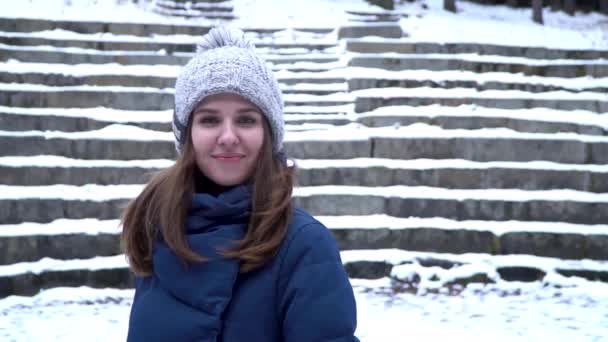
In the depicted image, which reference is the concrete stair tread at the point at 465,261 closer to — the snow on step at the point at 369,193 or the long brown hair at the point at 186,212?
the snow on step at the point at 369,193

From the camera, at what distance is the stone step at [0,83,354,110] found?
7.49 m

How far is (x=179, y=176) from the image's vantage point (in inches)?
67.9

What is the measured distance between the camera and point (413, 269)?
5.69 m

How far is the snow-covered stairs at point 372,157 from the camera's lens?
18.9 feet

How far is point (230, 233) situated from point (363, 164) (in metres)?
5.02

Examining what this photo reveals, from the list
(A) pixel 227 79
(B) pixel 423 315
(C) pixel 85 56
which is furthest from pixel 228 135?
(C) pixel 85 56

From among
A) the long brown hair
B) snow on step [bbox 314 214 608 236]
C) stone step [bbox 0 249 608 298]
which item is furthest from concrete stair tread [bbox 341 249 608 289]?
the long brown hair

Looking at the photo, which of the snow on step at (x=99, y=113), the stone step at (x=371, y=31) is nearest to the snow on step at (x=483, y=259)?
the snow on step at (x=99, y=113)

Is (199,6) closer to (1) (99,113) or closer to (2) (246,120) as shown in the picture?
(1) (99,113)

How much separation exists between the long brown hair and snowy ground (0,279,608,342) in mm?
2930

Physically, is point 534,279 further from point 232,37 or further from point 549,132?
point 232,37

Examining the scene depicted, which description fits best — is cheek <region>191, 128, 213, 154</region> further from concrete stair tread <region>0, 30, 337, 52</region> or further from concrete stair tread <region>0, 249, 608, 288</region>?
concrete stair tread <region>0, 30, 337, 52</region>

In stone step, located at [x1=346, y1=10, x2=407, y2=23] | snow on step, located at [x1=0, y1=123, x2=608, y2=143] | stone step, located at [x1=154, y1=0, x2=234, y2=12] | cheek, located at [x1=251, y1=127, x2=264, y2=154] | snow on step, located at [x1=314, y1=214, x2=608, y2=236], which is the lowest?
snow on step, located at [x1=314, y1=214, x2=608, y2=236]

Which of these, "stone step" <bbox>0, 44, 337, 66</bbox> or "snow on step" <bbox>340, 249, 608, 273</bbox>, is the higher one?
"stone step" <bbox>0, 44, 337, 66</bbox>
